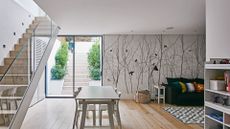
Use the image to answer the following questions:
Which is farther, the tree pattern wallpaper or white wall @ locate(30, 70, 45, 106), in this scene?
the tree pattern wallpaper

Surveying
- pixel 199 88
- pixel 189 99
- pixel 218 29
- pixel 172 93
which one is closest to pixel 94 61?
pixel 172 93

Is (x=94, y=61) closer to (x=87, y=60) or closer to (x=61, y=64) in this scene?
(x=87, y=60)

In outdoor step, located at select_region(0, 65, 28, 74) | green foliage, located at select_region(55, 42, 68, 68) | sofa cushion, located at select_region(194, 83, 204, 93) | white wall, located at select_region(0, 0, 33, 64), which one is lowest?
sofa cushion, located at select_region(194, 83, 204, 93)

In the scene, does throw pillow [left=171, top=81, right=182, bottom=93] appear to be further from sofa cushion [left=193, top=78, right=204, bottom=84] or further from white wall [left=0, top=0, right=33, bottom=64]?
white wall [left=0, top=0, right=33, bottom=64]

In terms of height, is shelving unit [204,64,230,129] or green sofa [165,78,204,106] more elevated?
shelving unit [204,64,230,129]

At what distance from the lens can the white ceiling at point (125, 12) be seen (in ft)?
15.7

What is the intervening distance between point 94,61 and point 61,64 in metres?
1.32

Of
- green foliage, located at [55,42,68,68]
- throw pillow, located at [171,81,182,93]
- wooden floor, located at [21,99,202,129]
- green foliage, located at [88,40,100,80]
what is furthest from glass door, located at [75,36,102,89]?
throw pillow, located at [171,81,182,93]

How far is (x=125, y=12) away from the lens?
557 centimetres

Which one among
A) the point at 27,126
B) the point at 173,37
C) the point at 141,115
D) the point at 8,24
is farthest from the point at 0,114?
the point at 173,37

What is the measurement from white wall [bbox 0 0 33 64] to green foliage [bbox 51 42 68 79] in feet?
8.02

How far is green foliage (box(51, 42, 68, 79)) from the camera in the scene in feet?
32.7

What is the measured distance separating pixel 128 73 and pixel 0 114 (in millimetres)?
5958

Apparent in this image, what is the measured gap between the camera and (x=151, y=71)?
30.8ft
